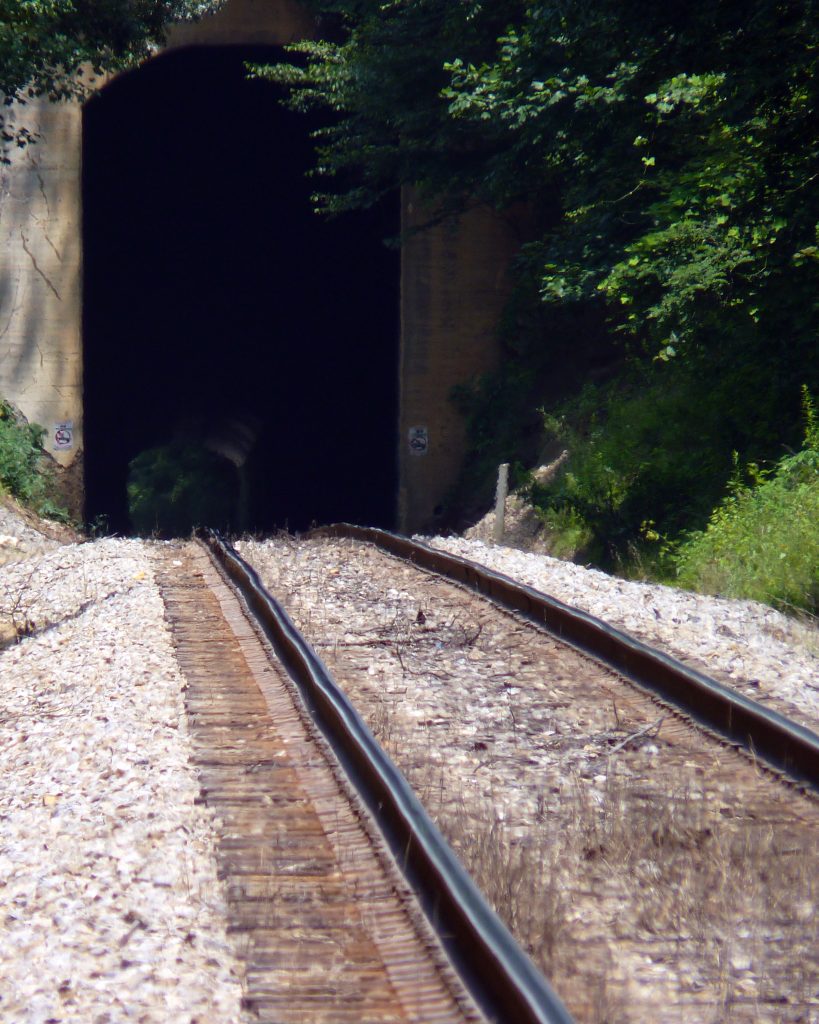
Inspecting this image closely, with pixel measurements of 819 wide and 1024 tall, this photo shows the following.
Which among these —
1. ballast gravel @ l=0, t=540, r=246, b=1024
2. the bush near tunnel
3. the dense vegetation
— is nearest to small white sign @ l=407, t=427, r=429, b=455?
the dense vegetation

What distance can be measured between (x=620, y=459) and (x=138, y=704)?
396 inches

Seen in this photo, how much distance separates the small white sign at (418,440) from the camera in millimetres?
22016

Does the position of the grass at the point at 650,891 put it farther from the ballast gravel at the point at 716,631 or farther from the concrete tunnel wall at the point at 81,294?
the concrete tunnel wall at the point at 81,294

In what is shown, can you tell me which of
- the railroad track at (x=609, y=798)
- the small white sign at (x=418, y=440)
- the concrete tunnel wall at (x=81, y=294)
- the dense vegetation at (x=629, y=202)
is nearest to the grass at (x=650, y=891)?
the railroad track at (x=609, y=798)

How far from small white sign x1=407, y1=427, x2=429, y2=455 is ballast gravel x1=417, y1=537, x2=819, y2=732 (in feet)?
37.0

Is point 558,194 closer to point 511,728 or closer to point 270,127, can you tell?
point 270,127

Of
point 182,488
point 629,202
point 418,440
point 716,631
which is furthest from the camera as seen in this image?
point 182,488

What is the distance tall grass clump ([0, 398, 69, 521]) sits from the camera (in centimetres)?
1972

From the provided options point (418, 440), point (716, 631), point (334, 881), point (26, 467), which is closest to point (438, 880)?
point (334, 881)

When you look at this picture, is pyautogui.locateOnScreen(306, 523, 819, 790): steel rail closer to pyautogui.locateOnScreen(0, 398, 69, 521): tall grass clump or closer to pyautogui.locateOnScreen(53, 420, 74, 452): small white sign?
pyautogui.locateOnScreen(0, 398, 69, 521): tall grass clump

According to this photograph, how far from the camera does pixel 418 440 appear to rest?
22.0 meters

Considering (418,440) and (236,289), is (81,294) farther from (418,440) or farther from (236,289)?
(236,289)

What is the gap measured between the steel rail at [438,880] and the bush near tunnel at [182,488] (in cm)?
4689

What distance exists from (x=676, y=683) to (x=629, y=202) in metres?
10.0
